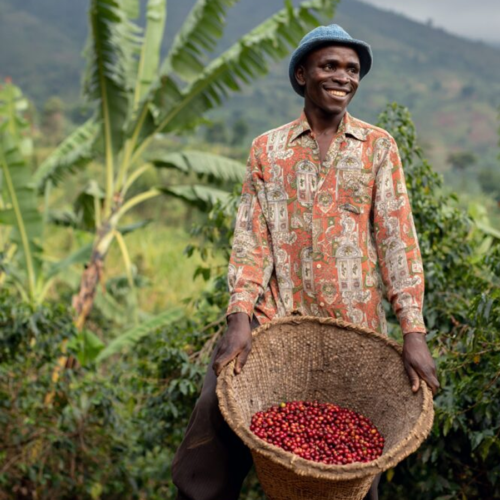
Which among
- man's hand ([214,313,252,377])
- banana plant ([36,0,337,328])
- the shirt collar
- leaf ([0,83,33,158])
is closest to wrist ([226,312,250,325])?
man's hand ([214,313,252,377])

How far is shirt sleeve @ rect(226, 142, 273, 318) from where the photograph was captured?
2.27 meters

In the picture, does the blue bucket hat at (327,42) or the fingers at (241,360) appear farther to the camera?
the blue bucket hat at (327,42)

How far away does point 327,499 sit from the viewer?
76.1 inches

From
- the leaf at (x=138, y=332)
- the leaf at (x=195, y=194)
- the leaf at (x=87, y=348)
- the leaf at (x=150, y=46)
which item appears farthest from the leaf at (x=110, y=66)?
the leaf at (x=87, y=348)

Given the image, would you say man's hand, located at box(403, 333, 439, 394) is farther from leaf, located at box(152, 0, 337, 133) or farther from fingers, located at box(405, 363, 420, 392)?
leaf, located at box(152, 0, 337, 133)

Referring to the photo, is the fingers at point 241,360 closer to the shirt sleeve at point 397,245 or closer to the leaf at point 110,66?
the shirt sleeve at point 397,245

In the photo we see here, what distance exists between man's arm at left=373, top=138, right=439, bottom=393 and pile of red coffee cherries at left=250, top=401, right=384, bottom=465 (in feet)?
0.71

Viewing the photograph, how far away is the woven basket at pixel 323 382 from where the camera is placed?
76.5 inches

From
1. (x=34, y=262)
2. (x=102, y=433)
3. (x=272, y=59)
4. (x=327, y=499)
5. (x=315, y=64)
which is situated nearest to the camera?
(x=327, y=499)

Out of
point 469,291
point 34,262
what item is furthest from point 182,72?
point 469,291

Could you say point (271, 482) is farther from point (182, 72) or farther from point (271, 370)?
point (182, 72)

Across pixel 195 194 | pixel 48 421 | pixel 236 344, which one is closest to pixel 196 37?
pixel 195 194

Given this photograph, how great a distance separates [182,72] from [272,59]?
2.31 ft

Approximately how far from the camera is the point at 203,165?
19.7ft
